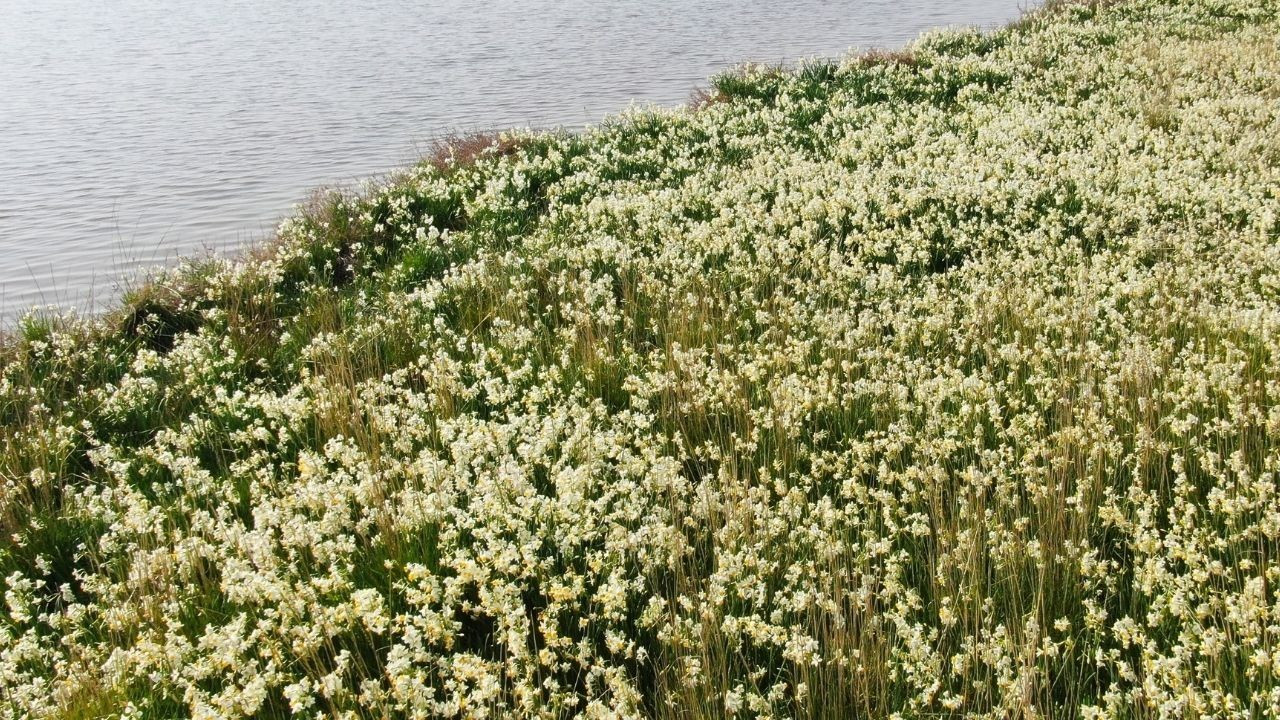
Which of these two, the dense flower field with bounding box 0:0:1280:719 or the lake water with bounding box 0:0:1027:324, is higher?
the lake water with bounding box 0:0:1027:324

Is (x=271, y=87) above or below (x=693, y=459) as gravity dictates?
above

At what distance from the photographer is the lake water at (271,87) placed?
13938 mm

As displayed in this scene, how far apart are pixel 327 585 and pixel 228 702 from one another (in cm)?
72

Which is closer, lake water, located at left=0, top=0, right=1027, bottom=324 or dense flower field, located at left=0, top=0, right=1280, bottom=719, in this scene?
dense flower field, located at left=0, top=0, right=1280, bottom=719

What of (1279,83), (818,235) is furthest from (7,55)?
Result: (1279,83)

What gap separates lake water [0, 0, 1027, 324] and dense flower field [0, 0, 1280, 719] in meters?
4.17

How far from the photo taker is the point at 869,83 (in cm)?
1775

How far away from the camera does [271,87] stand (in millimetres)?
22859

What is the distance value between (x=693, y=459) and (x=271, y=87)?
2072 centimetres

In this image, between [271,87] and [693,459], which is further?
[271,87]

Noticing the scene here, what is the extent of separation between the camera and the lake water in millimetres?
13938

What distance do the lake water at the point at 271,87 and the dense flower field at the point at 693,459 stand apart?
4172 mm

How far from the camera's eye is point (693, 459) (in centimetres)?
588

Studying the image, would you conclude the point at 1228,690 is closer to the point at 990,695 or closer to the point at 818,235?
the point at 990,695
